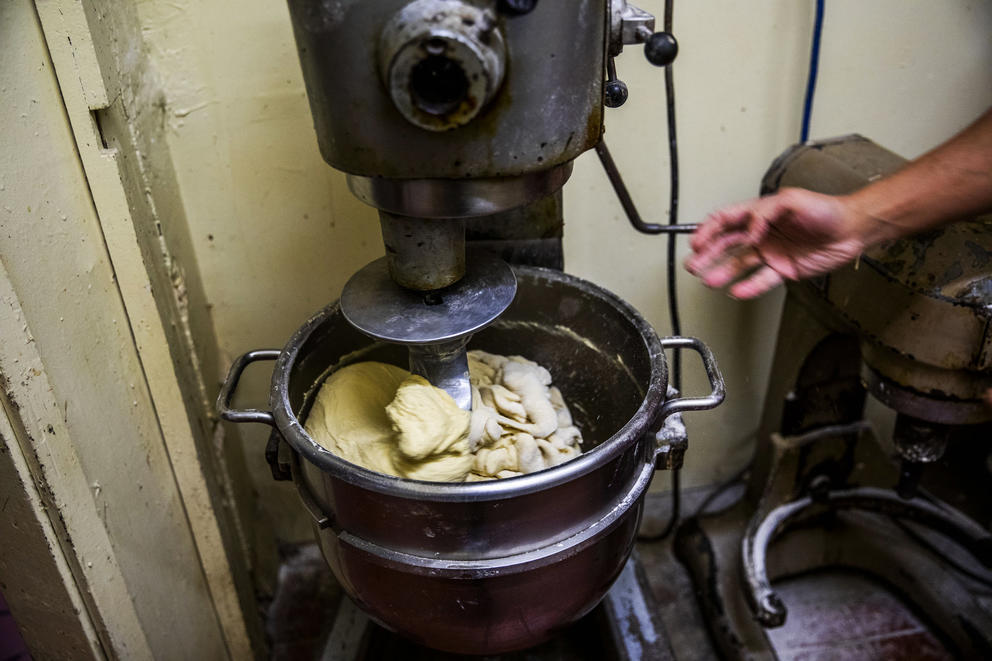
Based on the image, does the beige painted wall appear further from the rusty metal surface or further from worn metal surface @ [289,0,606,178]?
the rusty metal surface

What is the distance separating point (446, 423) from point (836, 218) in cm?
49

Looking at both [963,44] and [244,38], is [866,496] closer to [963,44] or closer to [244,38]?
[963,44]

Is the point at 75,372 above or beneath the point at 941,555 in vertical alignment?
above

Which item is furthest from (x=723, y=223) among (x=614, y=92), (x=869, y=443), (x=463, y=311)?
(x=869, y=443)

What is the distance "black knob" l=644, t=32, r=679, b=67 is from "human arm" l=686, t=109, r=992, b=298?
19cm

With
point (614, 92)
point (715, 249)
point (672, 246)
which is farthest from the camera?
point (672, 246)

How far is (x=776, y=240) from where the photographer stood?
844mm

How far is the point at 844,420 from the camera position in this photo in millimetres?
1320

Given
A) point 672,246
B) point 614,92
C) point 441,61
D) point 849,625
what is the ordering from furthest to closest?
1. point 849,625
2. point 672,246
3. point 614,92
4. point 441,61

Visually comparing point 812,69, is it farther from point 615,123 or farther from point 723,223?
point 723,223

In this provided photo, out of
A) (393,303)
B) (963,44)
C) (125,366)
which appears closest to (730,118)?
(963,44)

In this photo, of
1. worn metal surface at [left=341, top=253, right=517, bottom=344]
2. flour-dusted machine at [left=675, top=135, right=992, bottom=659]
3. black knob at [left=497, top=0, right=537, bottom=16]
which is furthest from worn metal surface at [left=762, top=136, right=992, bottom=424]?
black knob at [left=497, top=0, right=537, bottom=16]

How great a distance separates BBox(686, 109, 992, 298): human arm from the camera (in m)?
0.76

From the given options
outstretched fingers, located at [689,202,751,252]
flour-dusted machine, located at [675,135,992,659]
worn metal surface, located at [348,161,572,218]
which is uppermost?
worn metal surface, located at [348,161,572,218]
